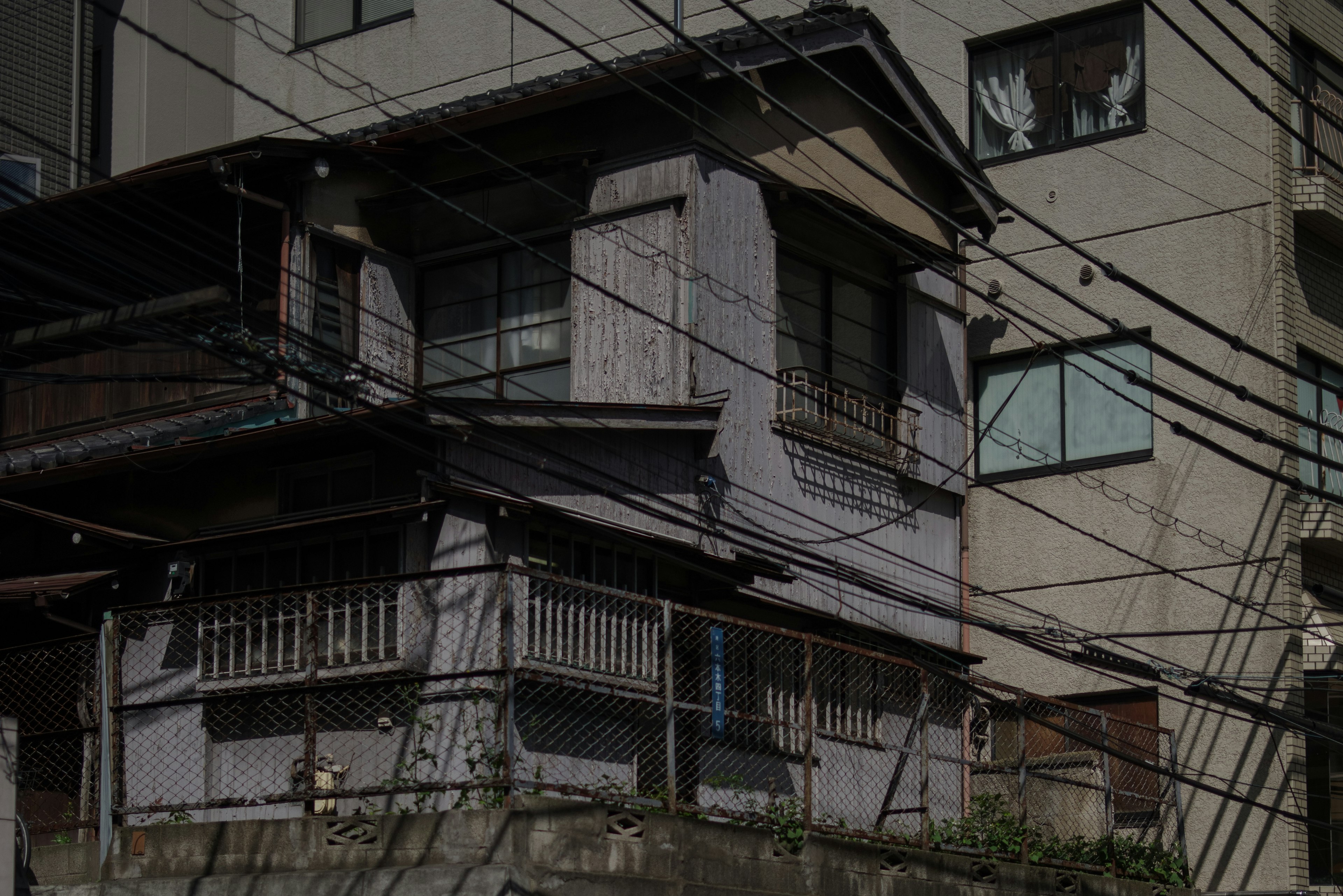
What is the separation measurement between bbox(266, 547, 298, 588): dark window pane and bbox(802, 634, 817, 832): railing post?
17.7ft

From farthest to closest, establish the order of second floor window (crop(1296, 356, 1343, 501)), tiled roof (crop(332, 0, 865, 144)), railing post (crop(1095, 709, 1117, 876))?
second floor window (crop(1296, 356, 1343, 501)), tiled roof (crop(332, 0, 865, 144)), railing post (crop(1095, 709, 1117, 876))

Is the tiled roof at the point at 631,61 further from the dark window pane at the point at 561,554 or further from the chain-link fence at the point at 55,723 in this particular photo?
the chain-link fence at the point at 55,723

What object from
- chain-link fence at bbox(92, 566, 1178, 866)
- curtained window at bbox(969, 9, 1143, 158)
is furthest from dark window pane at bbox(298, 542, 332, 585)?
curtained window at bbox(969, 9, 1143, 158)

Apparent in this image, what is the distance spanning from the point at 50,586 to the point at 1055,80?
15953 millimetres

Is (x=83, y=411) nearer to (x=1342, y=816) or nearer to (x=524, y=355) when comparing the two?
(x=524, y=355)

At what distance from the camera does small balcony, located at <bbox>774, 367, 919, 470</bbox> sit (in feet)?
65.3

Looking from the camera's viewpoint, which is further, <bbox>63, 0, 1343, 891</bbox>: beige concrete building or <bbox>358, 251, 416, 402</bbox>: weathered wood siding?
<bbox>63, 0, 1343, 891</bbox>: beige concrete building

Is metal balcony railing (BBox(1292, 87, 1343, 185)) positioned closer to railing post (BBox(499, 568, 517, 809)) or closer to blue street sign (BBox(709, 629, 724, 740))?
blue street sign (BBox(709, 629, 724, 740))

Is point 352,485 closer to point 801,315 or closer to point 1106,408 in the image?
point 801,315

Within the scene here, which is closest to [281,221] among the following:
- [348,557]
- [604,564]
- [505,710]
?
[348,557]

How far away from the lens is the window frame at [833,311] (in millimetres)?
20344

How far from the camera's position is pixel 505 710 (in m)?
13.6

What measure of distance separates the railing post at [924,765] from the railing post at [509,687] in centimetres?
469

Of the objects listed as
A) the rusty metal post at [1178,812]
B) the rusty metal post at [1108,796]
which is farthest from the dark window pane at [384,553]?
the rusty metal post at [1178,812]
